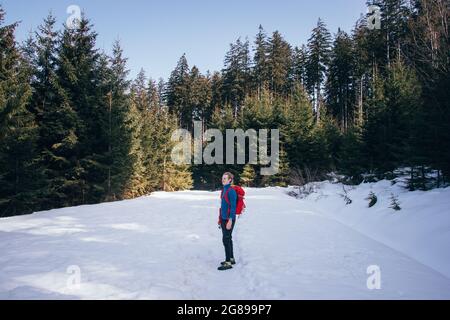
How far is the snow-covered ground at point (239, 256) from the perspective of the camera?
454cm

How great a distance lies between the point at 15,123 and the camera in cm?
1445

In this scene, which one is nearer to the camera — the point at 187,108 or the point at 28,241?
the point at 28,241

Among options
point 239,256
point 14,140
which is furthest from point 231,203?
point 14,140

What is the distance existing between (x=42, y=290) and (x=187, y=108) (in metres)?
54.1

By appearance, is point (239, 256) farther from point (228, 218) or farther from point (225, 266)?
point (228, 218)

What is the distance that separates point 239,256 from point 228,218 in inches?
45.4

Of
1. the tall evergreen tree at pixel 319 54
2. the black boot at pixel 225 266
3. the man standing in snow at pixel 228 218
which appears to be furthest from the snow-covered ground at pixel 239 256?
the tall evergreen tree at pixel 319 54

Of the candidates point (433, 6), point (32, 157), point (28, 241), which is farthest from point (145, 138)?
point (433, 6)

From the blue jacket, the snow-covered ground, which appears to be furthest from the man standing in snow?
the snow-covered ground

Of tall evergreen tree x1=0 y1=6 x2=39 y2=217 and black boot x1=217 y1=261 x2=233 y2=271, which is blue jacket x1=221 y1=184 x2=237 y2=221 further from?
tall evergreen tree x1=0 y1=6 x2=39 y2=217

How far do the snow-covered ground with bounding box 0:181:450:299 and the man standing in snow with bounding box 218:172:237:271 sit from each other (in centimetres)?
29

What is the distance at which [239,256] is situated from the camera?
6.55 metres

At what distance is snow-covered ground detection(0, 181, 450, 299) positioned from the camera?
4539 mm
